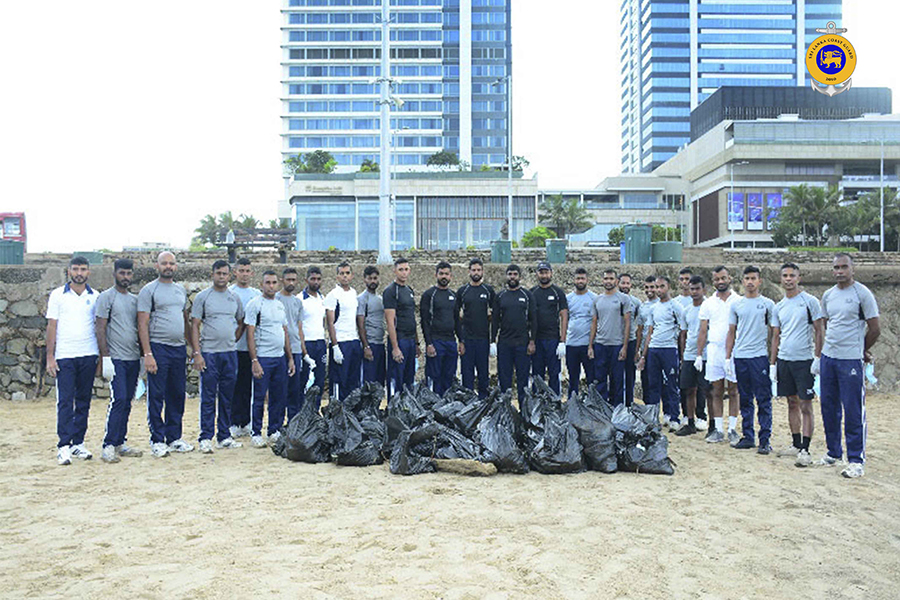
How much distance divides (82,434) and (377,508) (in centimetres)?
336

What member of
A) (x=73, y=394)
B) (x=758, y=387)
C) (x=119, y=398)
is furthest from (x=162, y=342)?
(x=758, y=387)

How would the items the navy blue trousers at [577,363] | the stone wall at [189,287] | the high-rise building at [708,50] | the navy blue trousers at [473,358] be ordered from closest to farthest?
the navy blue trousers at [473,358] → the navy blue trousers at [577,363] → the stone wall at [189,287] → the high-rise building at [708,50]

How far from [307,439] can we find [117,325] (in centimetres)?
201

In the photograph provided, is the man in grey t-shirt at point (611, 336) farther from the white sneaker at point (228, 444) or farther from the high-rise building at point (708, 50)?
the high-rise building at point (708, 50)

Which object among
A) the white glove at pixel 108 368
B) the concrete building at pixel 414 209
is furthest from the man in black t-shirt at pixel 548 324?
the concrete building at pixel 414 209

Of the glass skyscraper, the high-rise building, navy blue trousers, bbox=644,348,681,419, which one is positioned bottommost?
navy blue trousers, bbox=644,348,681,419

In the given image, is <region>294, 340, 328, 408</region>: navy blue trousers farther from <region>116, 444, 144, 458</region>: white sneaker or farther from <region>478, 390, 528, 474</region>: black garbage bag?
<region>478, 390, 528, 474</region>: black garbage bag

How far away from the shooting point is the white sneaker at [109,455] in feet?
22.4

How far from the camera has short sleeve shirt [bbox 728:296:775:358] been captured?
744 cm

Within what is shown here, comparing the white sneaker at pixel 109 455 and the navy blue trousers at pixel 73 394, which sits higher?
the navy blue trousers at pixel 73 394

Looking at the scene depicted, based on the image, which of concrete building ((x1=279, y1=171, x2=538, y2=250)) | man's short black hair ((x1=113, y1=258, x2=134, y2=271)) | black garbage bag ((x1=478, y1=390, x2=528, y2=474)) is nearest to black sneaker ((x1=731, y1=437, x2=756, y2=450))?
black garbage bag ((x1=478, y1=390, x2=528, y2=474))

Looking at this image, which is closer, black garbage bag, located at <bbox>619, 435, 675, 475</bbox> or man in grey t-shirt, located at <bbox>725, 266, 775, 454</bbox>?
black garbage bag, located at <bbox>619, 435, 675, 475</bbox>

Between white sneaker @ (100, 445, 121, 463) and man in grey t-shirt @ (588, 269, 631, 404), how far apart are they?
197 inches

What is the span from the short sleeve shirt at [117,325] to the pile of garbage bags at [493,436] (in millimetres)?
1622
